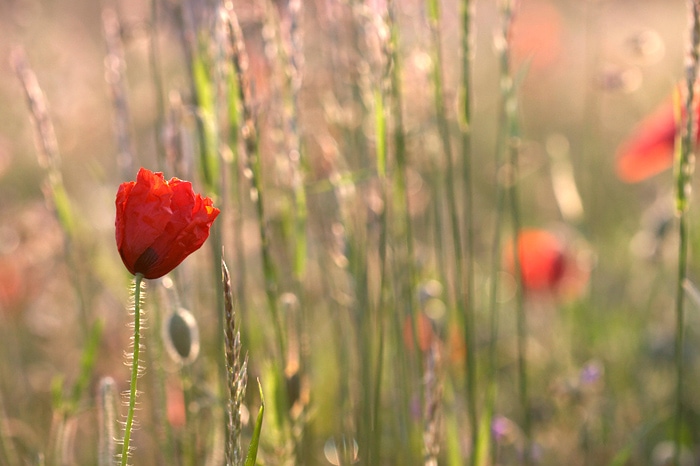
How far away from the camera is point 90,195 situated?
127 inches

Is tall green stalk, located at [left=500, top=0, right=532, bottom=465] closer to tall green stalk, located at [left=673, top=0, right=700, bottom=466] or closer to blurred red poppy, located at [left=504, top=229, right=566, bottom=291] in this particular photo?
tall green stalk, located at [left=673, top=0, right=700, bottom=466]

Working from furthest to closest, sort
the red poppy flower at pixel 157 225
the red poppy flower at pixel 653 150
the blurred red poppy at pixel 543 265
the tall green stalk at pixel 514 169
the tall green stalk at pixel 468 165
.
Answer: the blurred red poppy at pixel 543 265
the red poppy flower at pixel 653 150
the tall green stalk at pixel 514 169
the tall green stalk at pixel 468 165
the red poppy flower at pixel 157 225

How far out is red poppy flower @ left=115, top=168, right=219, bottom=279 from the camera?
31.4 inches

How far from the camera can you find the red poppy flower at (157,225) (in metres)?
0.80

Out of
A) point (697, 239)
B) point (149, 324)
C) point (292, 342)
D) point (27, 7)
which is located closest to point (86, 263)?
point (149, 324)

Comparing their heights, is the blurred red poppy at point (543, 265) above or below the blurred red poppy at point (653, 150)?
below

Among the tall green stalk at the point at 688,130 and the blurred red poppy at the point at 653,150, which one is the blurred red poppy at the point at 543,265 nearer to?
the blurred red poppy at the point at 653,150

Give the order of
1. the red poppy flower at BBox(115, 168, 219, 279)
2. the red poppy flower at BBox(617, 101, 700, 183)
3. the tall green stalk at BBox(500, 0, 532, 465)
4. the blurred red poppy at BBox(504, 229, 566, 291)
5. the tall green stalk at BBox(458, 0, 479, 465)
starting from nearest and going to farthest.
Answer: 1. the red poppy flower at BBox(115, 168, 219, 279)
2. the tall green stalk at BBox(458, 0, 479, 465)
3. the tall green stalk at BBox(500, 0, 532, 465)
4. the red poppy flower at BBox(617, 101, 700, 183)
5. the blurred red poppy at BBox(504, 229, 566, 291)

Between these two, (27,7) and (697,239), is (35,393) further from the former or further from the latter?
(697,239)

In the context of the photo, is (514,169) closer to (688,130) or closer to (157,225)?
(688,130)

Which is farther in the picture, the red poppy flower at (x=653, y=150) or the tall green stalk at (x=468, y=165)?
the red poppy flower at (x=653, y=150)

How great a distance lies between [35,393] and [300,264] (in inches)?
43.9

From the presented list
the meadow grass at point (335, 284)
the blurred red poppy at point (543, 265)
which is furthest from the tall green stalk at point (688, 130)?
the blurred red poppy at point (543, 265)

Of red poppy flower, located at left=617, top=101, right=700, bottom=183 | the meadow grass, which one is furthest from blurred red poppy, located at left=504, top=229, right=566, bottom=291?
red poppy flower, located at left=617, top=101, right=700, bottom=183
